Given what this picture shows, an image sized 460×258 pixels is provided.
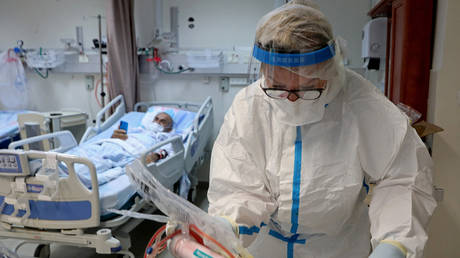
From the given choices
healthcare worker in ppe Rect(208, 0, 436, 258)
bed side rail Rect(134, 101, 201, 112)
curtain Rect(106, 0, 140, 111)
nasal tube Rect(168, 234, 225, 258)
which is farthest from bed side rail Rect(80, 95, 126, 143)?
nasal tube Rect(168, 234, 225, 258)

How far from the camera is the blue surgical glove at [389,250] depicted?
0.86 metres

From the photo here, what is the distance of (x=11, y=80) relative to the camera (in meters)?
4.31

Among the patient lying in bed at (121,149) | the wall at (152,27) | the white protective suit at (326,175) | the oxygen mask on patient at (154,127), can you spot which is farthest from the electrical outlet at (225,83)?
the white protective suit at (326,175)

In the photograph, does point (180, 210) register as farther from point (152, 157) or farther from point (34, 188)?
point (152, 157)

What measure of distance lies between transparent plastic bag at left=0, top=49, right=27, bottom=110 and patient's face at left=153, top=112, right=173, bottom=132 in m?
1.95

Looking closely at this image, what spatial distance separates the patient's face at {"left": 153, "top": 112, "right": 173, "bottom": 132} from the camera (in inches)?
148

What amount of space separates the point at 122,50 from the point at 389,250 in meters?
3.57

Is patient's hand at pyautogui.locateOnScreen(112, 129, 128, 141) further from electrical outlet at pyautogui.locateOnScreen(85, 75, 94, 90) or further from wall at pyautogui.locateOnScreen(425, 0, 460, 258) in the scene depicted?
wall at pyautogui.locateOnScreen(425, 0, 460, 258)

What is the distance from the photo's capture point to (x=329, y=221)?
110cm

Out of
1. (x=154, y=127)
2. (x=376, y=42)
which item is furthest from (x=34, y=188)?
(x=376, y=42)

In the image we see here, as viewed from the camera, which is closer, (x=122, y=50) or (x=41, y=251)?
(x=41, y=251)

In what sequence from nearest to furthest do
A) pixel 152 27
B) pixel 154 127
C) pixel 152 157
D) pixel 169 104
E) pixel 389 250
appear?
1. pixel 389 250
2. pixel 152 157
3. pixel 154 127
4. pixel 152 27
5. pixel 169 104

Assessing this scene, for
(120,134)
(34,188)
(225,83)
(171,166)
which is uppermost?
(225,83)

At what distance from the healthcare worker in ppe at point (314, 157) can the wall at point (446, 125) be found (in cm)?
97
